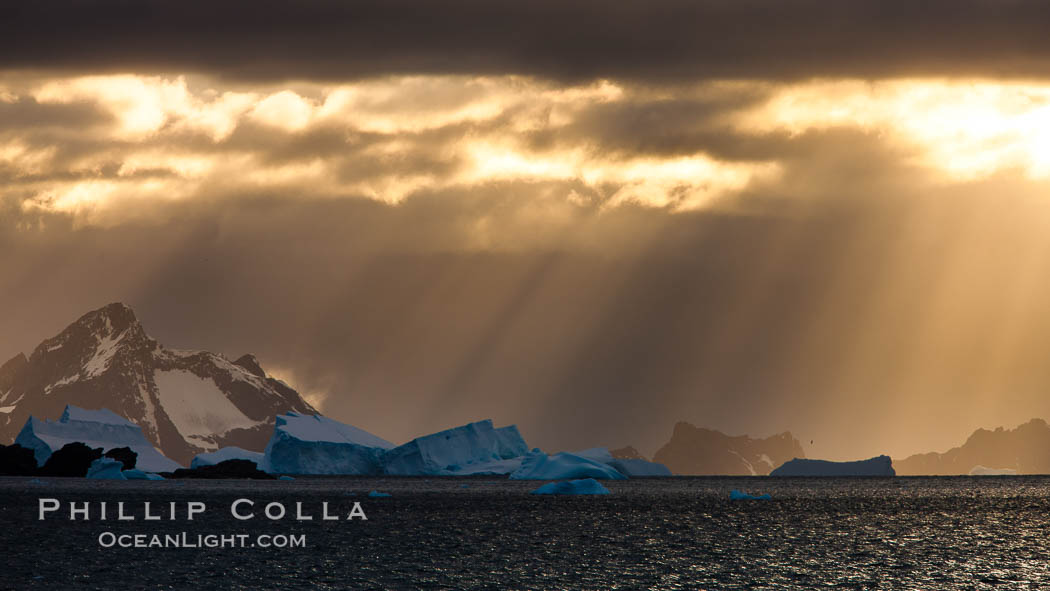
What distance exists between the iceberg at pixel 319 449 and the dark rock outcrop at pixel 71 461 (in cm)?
2078

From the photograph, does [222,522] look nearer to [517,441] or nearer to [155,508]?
[155,508]

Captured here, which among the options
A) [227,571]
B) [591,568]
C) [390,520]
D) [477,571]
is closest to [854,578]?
[591,568]

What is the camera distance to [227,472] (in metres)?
177

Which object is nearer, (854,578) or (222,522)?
(854,578)

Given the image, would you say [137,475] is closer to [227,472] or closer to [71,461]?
[71,461]

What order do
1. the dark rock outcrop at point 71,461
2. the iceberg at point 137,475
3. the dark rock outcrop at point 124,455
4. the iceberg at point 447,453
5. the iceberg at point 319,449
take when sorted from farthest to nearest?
the dark rock outcrop at point 124,455 < the iceberg at point 319,449 < the iceberg at point 447,453 < the iceberg at point 137,475 < the dark rock outcrop at point 71,461

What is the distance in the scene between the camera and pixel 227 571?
42656mm

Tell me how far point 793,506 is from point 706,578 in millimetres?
57161

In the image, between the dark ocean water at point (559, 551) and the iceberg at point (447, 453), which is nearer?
the dark ocean water at point (559, 551)

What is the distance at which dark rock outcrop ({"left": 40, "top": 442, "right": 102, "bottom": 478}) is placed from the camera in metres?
154

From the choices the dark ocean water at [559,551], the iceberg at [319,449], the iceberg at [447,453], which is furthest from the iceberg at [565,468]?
the dark ocean water at [559,551]

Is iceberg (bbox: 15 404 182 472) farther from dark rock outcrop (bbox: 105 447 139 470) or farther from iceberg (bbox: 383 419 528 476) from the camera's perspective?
iceberg (bbox: 383 419 528 476)

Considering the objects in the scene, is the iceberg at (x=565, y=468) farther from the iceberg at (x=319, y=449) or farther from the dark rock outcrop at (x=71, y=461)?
the dark rock outcrop at (x=71, y=461)

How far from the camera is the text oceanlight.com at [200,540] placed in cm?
5238
